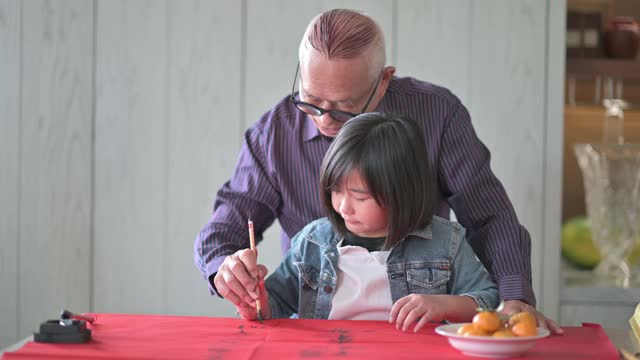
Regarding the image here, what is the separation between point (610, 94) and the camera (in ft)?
13.5

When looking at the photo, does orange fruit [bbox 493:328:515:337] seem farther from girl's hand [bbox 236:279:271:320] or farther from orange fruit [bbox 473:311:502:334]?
girl's hand [bbox 236:279:271:320]

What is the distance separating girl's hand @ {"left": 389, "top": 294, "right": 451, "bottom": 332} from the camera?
1.74m

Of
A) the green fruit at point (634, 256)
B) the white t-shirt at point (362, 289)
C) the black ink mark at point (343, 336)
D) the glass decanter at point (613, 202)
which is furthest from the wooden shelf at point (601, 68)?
the black ink mark at point (343, 336)

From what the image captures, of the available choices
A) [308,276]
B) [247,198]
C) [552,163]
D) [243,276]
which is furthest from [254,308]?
[552,163]

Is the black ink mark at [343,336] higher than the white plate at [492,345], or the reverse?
the white plate at [492,345]

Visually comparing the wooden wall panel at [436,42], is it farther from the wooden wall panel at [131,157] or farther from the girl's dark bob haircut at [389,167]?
the girl's dark bob haircut at [389,167]

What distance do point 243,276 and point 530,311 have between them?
0.59m

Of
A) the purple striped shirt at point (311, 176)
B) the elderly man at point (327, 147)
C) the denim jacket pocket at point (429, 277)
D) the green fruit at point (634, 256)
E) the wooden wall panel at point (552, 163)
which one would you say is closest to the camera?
the denim jacket pocket at point (429, 277)

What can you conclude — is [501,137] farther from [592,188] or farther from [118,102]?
[118,102]

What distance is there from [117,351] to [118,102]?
1.92 m

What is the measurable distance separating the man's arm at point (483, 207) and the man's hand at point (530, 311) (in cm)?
9

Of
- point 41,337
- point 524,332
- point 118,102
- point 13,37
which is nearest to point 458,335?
point 524,332

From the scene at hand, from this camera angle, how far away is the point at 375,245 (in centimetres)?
204

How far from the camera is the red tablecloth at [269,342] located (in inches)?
59.8
